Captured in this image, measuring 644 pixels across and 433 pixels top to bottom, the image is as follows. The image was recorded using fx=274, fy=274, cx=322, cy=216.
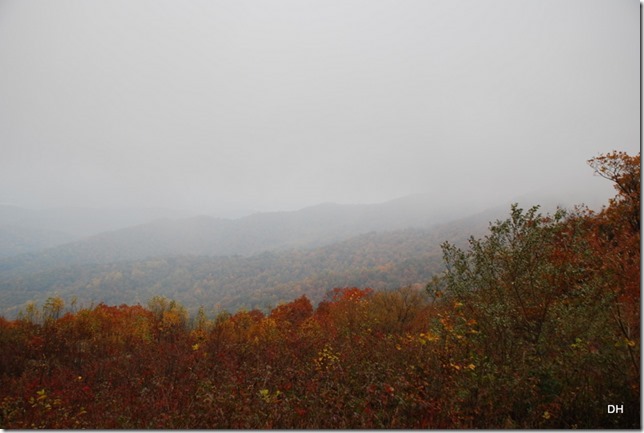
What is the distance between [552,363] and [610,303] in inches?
55.4

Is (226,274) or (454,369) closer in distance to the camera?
(454,369)

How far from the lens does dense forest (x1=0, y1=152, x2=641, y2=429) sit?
381cm

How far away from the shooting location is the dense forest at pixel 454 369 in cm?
381

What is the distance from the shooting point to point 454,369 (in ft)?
15.2

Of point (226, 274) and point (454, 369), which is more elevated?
point (454, 369)

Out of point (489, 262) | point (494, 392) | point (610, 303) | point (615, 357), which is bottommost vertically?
point (494, 392)

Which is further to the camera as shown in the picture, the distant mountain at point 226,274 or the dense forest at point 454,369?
the distant mountain at point 226,274

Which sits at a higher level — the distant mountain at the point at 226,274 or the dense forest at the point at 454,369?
the dense forest at the point at 454,369

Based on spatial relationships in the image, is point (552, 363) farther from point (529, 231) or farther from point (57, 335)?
point (57, 335)

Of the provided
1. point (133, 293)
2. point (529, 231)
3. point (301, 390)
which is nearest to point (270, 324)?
point (301, 390)

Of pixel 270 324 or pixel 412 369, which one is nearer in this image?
pixel 412 369

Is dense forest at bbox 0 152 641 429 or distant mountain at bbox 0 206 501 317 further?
distant mountain at bbox 0 206 501 317

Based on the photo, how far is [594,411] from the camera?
3.63 m

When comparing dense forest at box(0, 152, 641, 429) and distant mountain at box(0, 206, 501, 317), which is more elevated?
dense forest at box(0, 152, 641, 429)
